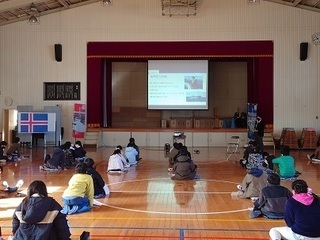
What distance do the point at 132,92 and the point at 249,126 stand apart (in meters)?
7.08

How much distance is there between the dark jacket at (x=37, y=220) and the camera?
172 inches

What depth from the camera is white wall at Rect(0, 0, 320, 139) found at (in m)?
20.2

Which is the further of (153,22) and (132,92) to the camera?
(132,92)

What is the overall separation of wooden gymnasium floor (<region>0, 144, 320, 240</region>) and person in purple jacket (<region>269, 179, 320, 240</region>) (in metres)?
0.84

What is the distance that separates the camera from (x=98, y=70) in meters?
20.7

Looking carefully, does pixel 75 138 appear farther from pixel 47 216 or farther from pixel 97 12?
pixel 47 216

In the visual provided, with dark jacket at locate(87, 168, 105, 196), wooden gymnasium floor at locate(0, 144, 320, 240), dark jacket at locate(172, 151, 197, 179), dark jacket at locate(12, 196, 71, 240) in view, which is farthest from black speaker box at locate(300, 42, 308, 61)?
dark jacket at locate(12, 196, 71, 240)

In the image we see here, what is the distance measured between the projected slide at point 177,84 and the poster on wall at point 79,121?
3.33 meters

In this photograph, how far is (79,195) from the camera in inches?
281

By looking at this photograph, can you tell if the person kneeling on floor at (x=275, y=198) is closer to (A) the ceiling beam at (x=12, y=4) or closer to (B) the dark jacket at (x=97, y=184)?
(B) the dark jacket at (x=97, y=184)

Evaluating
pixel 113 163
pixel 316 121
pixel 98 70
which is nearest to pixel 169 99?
pixel 98 70

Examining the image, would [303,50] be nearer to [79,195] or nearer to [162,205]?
[162,205]

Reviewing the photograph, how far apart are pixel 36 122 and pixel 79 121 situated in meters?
2.02

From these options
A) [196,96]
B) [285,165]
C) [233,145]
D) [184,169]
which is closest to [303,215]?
[184,169]
